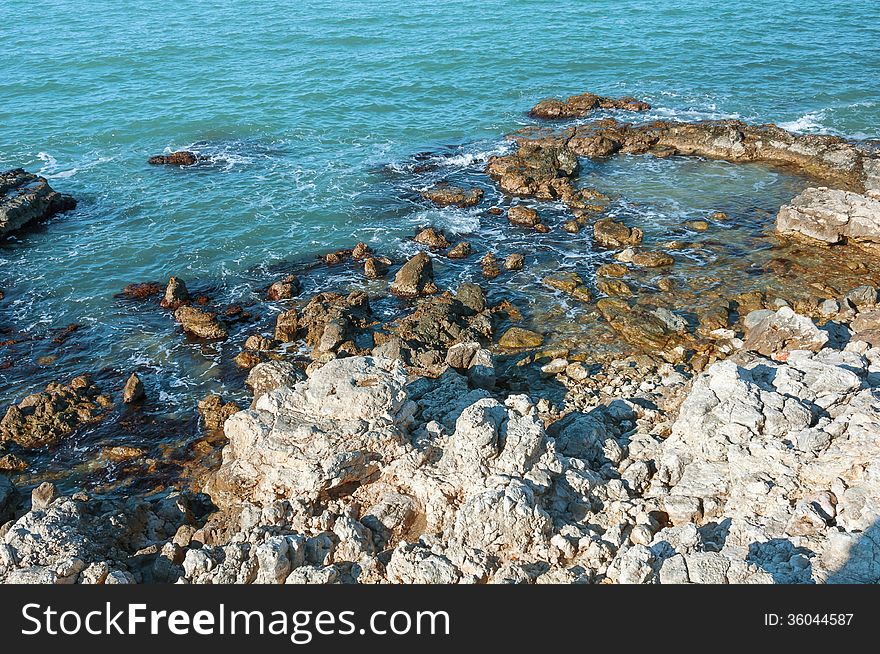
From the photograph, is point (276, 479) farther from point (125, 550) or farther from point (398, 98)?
point (398, 98)

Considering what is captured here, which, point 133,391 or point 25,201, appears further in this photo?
point 25,201

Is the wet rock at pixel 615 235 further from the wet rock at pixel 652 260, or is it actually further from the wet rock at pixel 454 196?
the wet rock at pixel 454 196

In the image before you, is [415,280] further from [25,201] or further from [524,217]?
[25,201]

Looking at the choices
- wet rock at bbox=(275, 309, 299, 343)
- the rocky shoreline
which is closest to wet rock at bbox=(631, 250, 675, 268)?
the rocky shoreline

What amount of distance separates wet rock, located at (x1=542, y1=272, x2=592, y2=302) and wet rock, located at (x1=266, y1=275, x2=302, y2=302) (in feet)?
37.6

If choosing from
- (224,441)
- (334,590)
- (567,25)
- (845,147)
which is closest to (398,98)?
(567,25)

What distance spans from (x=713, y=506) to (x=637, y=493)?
180 centimetres

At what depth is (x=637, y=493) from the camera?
17078 mm

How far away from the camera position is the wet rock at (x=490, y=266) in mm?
33656

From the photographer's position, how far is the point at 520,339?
2836cm

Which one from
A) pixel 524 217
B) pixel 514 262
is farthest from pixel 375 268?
pixel 524 217

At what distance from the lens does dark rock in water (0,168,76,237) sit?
39.5 metres

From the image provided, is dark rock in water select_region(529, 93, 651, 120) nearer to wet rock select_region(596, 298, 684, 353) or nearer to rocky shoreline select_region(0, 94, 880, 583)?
wet rock select_region(596, 298, 684, 353)

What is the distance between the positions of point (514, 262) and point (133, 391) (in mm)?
17473
